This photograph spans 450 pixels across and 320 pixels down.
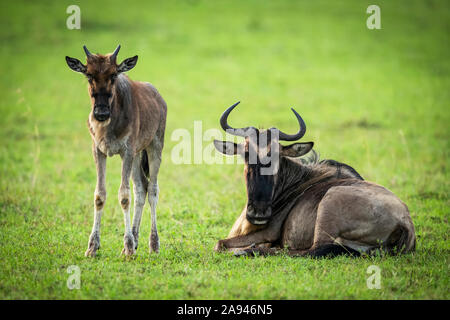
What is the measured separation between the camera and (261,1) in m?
38.8

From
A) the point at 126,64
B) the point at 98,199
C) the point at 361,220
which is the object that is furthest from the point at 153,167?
the point at 361,220

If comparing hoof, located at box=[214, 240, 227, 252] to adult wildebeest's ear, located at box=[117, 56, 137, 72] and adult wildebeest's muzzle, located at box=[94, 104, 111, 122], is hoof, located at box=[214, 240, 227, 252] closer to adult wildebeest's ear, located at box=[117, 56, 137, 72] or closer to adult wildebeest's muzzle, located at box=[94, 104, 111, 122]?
adult wildebeest's muzzle, located at box=[94, 104, 111, 122]

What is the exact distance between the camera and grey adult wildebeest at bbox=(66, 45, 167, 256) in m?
8.09

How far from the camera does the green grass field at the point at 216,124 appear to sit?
740 cm

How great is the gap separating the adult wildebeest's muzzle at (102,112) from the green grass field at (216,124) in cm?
187

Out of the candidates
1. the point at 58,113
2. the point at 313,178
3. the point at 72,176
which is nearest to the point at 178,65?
the point at 58,113

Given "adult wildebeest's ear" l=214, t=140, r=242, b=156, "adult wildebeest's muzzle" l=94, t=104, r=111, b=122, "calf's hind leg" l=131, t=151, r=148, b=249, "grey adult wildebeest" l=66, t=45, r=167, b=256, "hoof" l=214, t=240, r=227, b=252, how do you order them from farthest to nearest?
"calf's hind leg" l=131, t=151, r=148, b=249, "adult wildebeest's ear" l=214, t=140, r=242, b=156, "hoof" l=214, t=240, r=227, b=252, "grey adult wildebeest" l=66, t=45, r=167, b=256, "adult wildebeest's muzzle" l=94, t=104, r=111, b=122

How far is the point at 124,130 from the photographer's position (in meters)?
8.48

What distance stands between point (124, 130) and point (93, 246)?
1.65 m

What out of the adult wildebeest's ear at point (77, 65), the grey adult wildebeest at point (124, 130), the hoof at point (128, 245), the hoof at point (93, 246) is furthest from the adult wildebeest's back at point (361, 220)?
the adult wildebeest's ear at point (77, 65)

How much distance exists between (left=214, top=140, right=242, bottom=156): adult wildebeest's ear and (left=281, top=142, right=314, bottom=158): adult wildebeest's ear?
662 mm

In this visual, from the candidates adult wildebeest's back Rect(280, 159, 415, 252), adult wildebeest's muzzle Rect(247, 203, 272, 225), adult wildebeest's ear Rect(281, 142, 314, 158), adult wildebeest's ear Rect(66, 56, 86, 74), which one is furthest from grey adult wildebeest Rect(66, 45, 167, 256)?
adult wildebeest's back Rect(280, 159, 415, 252)

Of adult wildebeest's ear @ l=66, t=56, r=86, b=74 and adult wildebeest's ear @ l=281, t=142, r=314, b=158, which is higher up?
adult wildebeest's ear @ l=66, t=56, r=86, b=74

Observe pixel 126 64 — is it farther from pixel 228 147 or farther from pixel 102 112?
pixel 228 147
